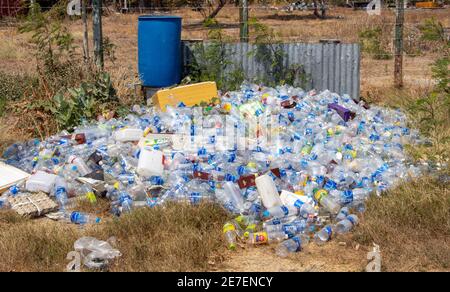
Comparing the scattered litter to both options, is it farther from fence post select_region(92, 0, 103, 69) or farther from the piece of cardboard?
fence post select_region(92, 0, 103, 69)

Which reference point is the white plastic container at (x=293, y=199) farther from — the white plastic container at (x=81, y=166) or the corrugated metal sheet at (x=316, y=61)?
the corrugated metal sheet at (x=316, y=61)

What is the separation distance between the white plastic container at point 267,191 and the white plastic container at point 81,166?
6.04ft

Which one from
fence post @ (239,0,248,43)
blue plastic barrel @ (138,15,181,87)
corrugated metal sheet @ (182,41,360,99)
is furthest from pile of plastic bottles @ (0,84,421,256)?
fence post @ (239,0,248,43)

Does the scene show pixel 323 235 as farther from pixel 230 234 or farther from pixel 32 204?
pixel 32 204

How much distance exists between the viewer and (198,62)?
9.93 meters

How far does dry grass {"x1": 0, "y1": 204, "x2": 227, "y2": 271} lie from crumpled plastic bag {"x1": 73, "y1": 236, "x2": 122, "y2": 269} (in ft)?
0.24

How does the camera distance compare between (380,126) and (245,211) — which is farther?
(380,126)

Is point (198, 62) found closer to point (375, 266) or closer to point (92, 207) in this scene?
point (92, 207)

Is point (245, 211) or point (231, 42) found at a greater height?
point (231, 42)

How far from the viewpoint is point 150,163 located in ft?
21.0

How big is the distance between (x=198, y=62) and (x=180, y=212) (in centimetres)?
500

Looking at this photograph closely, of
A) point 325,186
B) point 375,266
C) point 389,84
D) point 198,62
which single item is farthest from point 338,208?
point 389,84

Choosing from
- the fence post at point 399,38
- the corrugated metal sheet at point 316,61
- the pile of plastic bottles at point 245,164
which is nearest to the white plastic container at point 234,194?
the pile of plastic bottles at point 245,164

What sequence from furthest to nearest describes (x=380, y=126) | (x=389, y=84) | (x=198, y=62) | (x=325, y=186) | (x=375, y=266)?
(x=389, y=84) → (x=198, y=62) → (x=380, y=126) → (x=325, y=186) → (x=375, y=266)
